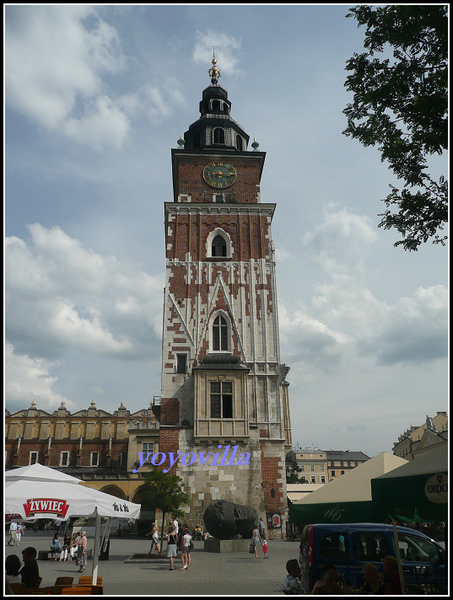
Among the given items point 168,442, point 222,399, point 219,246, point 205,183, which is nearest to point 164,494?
point 168,442

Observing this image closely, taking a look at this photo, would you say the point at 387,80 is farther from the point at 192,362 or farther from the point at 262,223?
the point at 262,223

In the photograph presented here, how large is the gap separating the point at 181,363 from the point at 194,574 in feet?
56.4

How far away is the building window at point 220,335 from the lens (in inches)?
1270

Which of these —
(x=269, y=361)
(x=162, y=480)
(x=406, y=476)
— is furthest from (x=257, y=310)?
(x=406, y=476)

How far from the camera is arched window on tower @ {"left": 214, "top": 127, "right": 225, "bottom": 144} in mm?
39938

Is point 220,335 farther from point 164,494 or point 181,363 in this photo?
point 164,494

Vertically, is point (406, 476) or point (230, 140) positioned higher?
point (230, 140)

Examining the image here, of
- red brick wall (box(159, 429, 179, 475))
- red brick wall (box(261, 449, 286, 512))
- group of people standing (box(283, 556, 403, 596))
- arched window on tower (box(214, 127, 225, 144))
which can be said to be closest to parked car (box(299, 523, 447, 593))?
group of people standing (box(283, 556, 403, 596))

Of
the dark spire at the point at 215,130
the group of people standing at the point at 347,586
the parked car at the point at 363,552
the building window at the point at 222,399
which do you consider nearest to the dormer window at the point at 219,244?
the dark spire at the point at 215,130

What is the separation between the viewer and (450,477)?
17.7ft

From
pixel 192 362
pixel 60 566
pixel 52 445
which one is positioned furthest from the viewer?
pixel 52 445

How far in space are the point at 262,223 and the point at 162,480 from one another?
20723 mm

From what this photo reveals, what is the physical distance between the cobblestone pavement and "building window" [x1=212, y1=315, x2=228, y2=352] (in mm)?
13436

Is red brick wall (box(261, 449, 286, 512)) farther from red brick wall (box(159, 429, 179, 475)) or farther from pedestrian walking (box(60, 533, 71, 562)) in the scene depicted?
pedestrian walking (box(60, 533, 71, 562))
